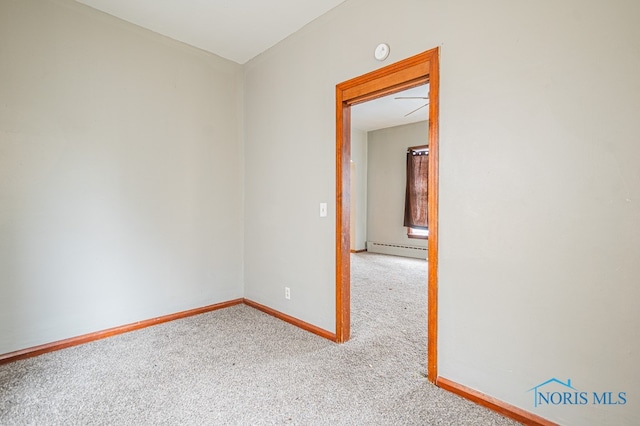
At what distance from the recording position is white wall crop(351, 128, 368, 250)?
6.99 metres

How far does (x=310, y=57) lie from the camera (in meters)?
2.63

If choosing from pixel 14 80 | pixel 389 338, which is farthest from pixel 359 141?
pixel 14 80

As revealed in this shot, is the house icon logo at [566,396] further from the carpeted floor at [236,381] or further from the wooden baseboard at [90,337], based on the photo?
the wooden baseboard at [90,337]

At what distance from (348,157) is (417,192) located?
4251 millimetres

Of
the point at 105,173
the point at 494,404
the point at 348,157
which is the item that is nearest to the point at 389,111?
the point at 348,157

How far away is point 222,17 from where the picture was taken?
8.27 feet

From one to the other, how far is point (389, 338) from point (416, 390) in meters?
0.73

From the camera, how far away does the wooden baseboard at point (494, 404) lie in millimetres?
1508

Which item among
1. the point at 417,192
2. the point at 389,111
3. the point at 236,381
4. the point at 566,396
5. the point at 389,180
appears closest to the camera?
the point at 566,396

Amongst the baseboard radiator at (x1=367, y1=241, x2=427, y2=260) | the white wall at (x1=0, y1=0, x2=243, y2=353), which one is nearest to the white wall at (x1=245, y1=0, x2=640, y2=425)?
the white wall at (x1=0, y1=0, x2=243, y2=353)

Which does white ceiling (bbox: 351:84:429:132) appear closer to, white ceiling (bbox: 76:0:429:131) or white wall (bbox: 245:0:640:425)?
white ceiling (bbox: 76:0:429:131)

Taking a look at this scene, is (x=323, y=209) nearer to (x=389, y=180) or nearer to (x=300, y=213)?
(x=300, y=213)

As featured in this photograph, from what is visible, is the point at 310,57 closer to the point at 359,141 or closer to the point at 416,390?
the point at 416,390

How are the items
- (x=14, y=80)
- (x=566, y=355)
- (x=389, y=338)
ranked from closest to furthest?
(x=566, y=355) → (x=14, y=80) → (x=389, y=338)
